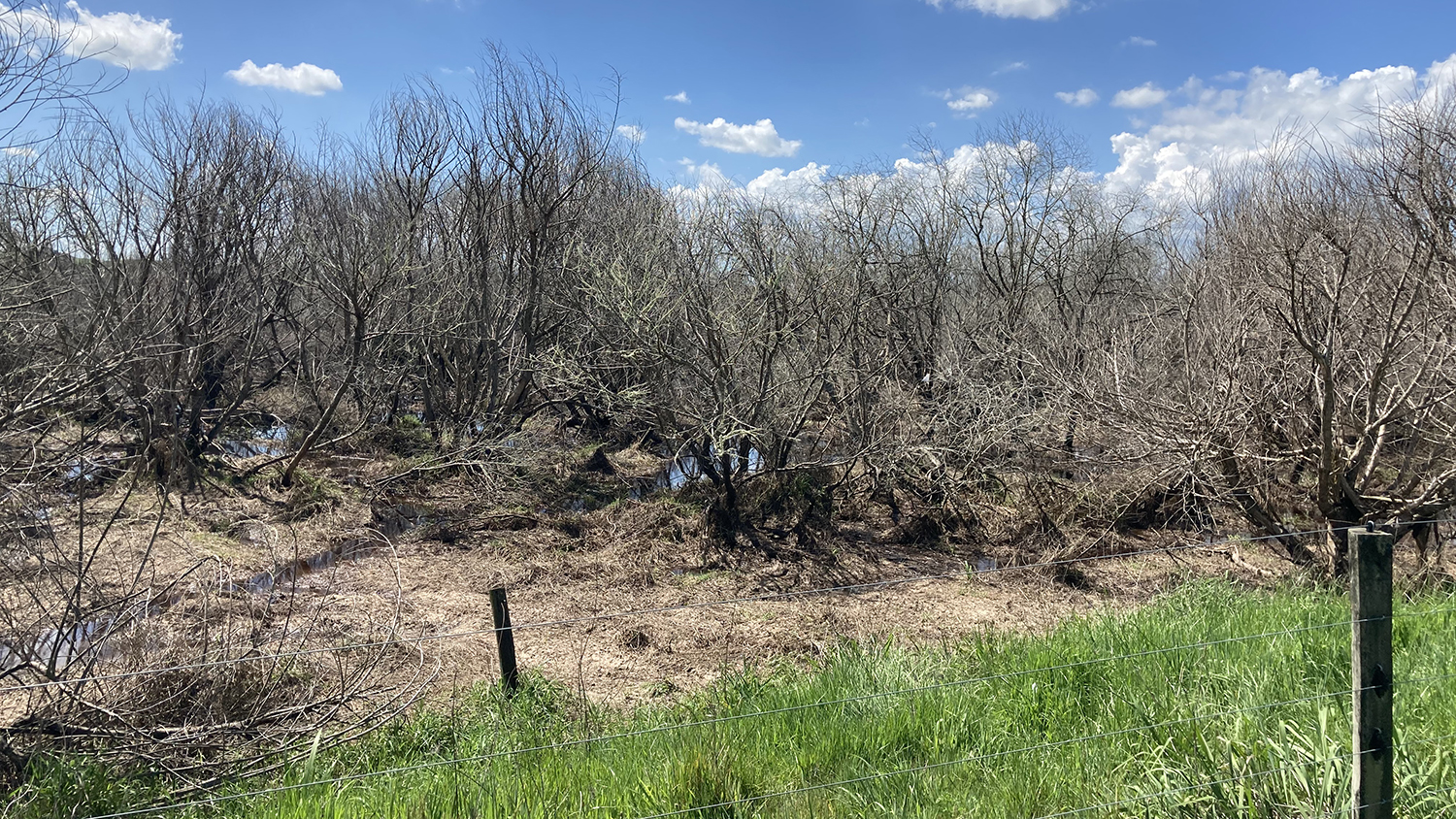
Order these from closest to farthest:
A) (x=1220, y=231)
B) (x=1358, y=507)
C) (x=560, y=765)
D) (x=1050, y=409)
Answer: (x=560, y=765) → (x=1358, y=507) → (x=1050, y=409) → (x=1220, y=231)

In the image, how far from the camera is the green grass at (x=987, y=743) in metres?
3.08

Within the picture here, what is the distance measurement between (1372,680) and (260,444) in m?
18.4

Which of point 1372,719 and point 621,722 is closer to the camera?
point 1372,719

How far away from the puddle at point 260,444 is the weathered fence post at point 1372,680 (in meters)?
15.6

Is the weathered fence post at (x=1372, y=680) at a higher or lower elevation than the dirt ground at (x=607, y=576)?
higher

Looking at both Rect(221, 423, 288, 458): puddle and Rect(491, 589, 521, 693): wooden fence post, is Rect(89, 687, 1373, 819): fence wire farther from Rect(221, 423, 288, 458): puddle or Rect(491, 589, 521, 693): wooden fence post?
Rect(221, 423, 288, 458): puddle

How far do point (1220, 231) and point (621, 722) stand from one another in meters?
10.6

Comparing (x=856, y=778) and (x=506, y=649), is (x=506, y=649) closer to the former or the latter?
(x=506, y=649)

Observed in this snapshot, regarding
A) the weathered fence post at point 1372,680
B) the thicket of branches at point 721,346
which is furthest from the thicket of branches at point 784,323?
the weathered fence post at point 1372,680

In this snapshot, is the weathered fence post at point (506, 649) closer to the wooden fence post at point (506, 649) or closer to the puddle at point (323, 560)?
the wooden fence post at point (506, 649)

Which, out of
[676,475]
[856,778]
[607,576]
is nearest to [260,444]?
[676,475]

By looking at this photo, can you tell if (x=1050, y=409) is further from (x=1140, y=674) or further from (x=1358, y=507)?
(x=1140, y=674)

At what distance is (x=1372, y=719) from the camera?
8.48ft

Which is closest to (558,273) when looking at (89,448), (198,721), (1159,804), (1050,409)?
(1050,409)
